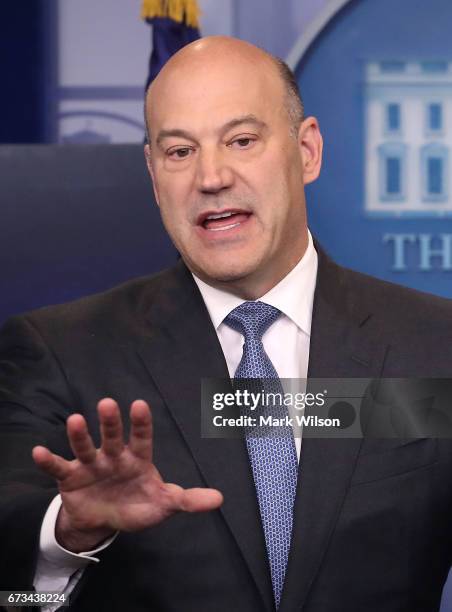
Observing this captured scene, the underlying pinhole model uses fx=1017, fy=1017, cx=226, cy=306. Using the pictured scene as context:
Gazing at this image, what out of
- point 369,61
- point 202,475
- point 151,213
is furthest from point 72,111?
point 202,475

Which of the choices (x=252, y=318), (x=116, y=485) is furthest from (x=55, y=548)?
(x=252, y=318)

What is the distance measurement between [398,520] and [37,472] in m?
0.47

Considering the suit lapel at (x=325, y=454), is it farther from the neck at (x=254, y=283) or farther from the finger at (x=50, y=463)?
the finger at (x=50, y=463)

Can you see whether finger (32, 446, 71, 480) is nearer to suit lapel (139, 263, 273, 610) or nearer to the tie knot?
suit lapel (139, 263, 273, 610)

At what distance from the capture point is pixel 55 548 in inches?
47.2

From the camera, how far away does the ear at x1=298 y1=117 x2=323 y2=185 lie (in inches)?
63.6

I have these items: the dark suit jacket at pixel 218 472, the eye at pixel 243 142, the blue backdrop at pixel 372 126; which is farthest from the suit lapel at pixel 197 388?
the blue backdrop at pixel 372 126

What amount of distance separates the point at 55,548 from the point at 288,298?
1.64 feet

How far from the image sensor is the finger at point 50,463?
102cm

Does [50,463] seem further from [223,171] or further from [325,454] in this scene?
[223,171]

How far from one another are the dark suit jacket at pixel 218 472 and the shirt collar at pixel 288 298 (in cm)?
2

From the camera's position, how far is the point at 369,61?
2.31m

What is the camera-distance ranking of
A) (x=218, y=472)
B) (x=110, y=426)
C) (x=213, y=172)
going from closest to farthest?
(x=110, y=426) < (x=218, y=472) < (x=213, y=172)

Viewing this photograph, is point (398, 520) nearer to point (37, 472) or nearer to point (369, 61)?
point (37, 472)
